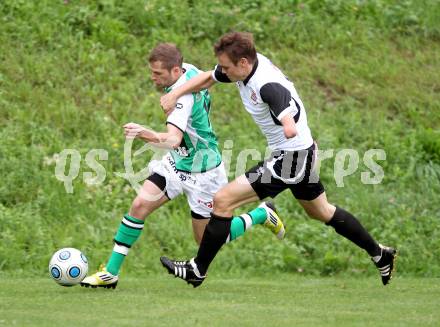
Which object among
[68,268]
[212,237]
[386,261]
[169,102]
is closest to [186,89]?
[169,102]

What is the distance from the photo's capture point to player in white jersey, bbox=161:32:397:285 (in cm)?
769

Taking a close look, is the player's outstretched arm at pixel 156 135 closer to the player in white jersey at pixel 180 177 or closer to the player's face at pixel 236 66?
the player in white jersey at pixel 180 177

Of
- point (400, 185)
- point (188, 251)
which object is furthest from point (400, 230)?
point (188, 251)

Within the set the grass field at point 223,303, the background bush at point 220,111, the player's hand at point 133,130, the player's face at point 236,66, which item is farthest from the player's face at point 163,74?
the background bush at point 220,111

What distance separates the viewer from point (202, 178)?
837cm

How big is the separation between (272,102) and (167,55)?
39.2 inches

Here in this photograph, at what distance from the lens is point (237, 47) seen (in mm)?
7688

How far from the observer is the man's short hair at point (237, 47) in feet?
25.2

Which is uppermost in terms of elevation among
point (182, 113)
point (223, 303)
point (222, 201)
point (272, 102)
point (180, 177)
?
point (272, 102)

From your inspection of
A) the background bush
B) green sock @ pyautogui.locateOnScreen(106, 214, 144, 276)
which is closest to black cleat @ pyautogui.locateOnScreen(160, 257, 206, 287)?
green sock @ pyautogui.locateOnScreen(106, 214, 144, 276)

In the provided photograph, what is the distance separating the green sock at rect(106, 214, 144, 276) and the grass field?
0.71 feet

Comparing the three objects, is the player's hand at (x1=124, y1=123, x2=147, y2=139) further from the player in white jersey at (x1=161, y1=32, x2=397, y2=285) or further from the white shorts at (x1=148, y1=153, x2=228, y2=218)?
the white shorts at (x1=148, y1=153, x2=228, y2=218)

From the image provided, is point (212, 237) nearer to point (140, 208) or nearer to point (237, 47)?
point (140, 208)

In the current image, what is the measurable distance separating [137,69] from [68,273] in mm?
5547
